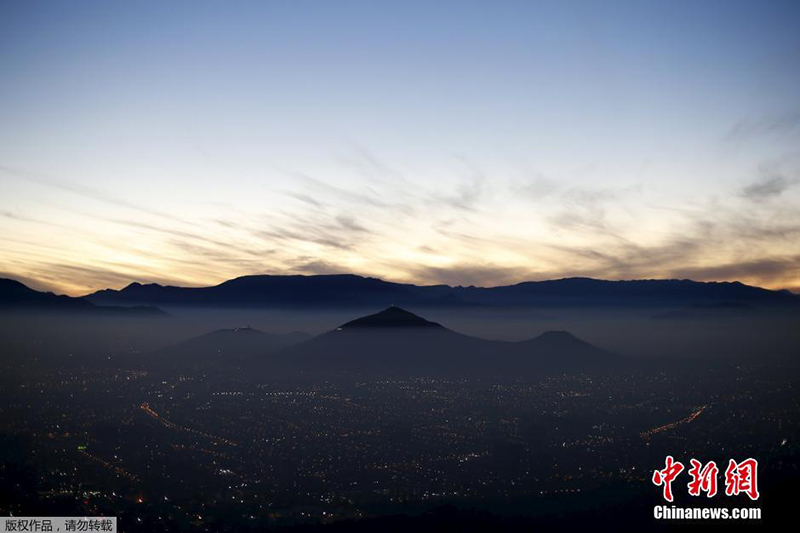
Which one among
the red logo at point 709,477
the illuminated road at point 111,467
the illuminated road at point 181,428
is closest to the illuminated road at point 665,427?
the red logo at point 709,477

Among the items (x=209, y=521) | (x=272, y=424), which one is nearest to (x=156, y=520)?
(x=209, y=521)

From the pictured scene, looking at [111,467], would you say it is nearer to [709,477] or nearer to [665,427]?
[709,477]

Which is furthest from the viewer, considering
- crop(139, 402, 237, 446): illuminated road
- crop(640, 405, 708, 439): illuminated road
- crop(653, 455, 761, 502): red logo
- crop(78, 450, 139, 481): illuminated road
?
crop(640, 405, 708, 439): illuminated road

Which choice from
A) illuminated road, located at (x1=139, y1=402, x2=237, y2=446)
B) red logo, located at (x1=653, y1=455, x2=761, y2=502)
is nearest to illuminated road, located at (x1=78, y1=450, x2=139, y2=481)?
illuminated road, located at (x1=139, y1=402, x2=237, y2=446)

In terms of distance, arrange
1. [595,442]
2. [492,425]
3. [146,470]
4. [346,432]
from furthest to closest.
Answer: [492,425]
[346,432]
[595,442]
[146,470]

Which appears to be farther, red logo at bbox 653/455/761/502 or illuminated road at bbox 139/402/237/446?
illuminated road at bbox 139/402/237/446

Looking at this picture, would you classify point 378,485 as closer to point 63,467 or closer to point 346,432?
point 346,432

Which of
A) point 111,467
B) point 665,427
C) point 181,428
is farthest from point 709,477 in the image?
point 181,428

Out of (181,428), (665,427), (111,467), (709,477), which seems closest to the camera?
(709,477)

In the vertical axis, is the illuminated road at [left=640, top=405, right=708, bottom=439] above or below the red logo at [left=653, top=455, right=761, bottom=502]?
below

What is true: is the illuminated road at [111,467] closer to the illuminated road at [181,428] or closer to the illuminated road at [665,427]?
the illuminated road at [181,428]

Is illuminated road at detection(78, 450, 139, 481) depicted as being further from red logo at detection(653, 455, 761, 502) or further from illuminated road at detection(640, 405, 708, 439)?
illuminated road at detection(640, 405, 708, 439)
